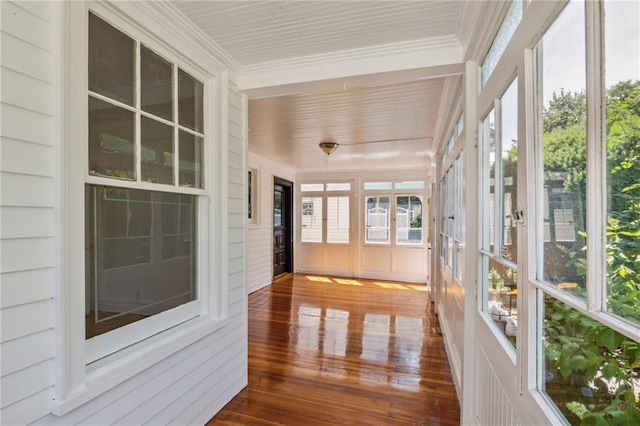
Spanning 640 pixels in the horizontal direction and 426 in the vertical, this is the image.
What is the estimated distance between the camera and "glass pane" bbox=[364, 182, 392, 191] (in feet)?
21.0

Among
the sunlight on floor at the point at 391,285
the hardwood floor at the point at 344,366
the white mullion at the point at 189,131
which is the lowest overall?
the sunlight on floor at the point at 391,285

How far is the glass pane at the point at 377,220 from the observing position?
645 centimetres

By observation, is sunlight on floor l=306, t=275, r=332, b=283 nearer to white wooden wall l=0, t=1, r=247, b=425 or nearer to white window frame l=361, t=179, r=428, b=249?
white window frame l=361, t=179, r=428, b=249

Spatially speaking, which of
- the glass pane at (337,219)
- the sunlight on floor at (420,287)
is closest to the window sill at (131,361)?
the sunlight on floor at (420,287)

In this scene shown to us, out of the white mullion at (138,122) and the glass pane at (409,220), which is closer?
the white mullion at (138,122)

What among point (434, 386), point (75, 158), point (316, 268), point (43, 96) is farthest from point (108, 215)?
point (316, 268)

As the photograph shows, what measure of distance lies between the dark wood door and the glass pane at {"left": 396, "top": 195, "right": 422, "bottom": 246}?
8.05 feet

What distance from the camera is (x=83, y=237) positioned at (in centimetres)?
123

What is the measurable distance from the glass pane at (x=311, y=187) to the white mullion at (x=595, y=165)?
20.5 feet

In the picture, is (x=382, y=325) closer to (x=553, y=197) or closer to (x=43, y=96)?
(x=553, y=197)

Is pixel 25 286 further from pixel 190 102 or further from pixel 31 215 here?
pixel 190 102

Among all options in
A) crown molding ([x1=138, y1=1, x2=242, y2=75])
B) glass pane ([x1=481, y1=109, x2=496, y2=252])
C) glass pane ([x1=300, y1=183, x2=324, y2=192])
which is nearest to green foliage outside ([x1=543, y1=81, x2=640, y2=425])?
glass pane ([x1=481, y1=109, x2=496, y2=252])

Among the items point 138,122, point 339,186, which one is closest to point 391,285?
point 339,186

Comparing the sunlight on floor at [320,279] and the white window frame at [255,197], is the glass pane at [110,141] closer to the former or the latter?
the white window frame at [255,197]
